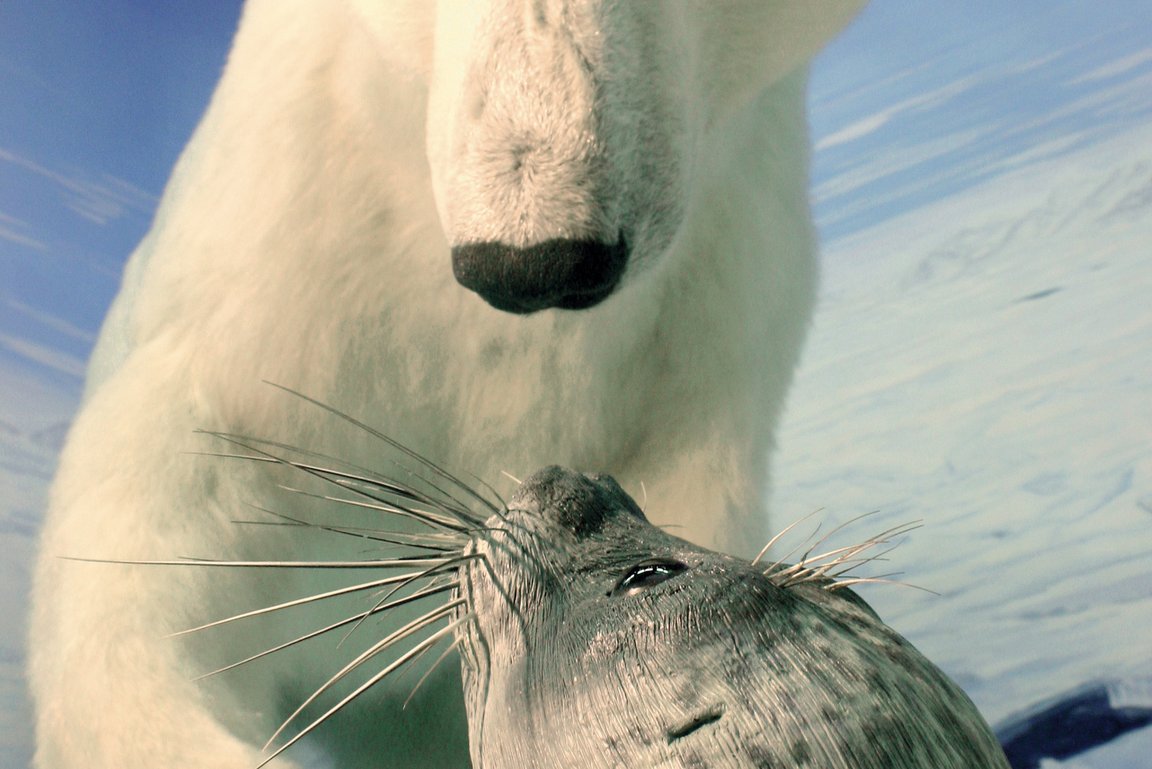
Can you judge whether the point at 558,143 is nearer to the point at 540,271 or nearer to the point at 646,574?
the point at 540,271

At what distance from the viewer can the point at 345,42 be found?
4.00ft

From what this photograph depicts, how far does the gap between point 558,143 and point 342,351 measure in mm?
561

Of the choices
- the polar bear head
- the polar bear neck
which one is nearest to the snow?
the polar bear neck

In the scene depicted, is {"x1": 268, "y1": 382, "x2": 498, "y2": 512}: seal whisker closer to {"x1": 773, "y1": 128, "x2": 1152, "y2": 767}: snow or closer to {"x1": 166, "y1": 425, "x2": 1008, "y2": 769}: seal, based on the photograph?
{"x1": 166, "y1": 425, "x2": 1008, "y2": 769}: seal

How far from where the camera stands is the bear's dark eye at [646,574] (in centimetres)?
62

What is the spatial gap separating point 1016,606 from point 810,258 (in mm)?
1154

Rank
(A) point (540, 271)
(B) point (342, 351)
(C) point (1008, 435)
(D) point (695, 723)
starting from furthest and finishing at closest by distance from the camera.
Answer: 1. (C) point (1008, 435)
2. (B) point (342, 351)
3. (A) point (540, 271)
4. (D) point (695, 723)

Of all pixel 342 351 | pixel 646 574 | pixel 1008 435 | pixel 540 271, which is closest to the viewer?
pixel 646 574

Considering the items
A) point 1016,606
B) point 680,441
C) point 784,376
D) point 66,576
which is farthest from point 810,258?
point 1016,606

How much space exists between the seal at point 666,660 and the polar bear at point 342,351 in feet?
1.21

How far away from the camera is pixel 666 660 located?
0.56 m

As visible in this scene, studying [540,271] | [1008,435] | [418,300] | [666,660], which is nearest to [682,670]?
[666,660]

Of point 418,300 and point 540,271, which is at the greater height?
point 540,271

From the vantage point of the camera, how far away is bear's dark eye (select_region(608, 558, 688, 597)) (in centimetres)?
62
